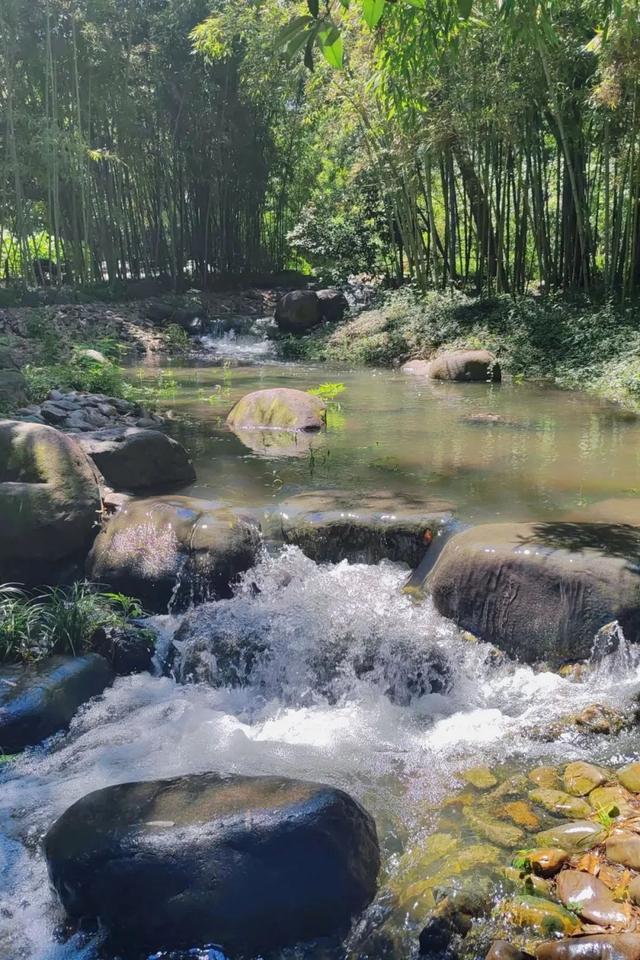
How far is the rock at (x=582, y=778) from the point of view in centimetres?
313

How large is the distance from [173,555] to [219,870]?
2622mm

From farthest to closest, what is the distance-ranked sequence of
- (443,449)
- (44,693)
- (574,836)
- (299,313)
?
(299,313) → (443,449) → (44,693) → (574,836)

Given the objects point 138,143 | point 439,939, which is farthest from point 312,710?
point 138,143

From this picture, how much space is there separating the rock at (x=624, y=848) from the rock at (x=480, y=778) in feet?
1.88

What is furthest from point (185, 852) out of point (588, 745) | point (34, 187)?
point (34, 187)

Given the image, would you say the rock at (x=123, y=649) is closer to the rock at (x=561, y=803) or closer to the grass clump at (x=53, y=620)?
the grass clump at (x=53, y=620)

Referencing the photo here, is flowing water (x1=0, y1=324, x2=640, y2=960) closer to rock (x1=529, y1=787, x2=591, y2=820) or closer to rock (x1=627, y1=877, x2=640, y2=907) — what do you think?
rock (x1=529, y1=787, x2=591, y2=820)

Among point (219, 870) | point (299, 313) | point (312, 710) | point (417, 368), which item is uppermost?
point (299, 313)

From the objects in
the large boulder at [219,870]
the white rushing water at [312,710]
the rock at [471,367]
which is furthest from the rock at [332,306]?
the large boulder at [219,870]

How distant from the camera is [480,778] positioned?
3.29 meters

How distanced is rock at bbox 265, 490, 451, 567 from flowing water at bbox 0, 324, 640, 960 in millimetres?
116

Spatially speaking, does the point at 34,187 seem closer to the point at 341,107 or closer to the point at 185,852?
the point at 341,107

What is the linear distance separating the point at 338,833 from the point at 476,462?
4458mm

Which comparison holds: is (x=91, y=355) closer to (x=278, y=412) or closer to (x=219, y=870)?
(x=278, y=412)
